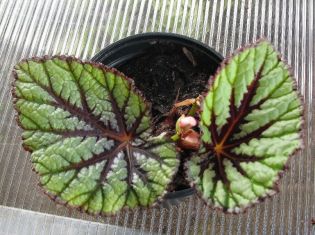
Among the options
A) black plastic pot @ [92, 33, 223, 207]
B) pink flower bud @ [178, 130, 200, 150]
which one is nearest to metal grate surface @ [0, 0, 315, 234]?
black plastic pot @ [92, 33, 223, 207]

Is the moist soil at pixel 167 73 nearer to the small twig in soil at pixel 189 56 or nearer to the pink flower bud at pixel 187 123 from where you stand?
the small twig in soil at pixel 189 56

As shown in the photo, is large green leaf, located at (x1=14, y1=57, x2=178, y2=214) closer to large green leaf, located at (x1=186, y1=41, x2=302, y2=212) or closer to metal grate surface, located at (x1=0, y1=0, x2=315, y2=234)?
large green leaf, located at (x1=186, y1=41, x2=302, y2=212)

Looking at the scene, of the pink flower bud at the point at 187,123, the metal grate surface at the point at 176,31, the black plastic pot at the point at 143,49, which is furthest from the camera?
the metal grate surface at the point at 176,31

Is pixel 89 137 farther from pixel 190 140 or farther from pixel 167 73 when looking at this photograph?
pixel 167 73

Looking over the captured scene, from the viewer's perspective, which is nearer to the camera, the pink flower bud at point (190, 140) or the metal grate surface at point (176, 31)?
the pink flower bud at point (190, 140)

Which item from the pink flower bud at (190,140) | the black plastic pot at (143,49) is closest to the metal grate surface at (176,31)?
the black plastic pot at (143,49)

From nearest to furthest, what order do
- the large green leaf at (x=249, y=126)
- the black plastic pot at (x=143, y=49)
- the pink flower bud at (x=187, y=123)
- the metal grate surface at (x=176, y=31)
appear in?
the large green leaf at (x=249, y=126)
the pink flower bud at (x=187, y=123)
the black plastic pot at (x=143, y=49)
the metal grate surface at (x=176, y=31)

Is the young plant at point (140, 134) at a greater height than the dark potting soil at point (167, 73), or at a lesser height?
lesser

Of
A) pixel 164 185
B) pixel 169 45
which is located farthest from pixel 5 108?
pixel 164 185
